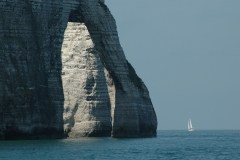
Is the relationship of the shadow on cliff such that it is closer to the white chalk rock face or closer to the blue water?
the blue water

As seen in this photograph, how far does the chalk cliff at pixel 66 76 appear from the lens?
100 m

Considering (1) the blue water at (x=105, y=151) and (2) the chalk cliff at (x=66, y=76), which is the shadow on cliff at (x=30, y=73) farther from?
(1) the blue water at (x=105, y=151)

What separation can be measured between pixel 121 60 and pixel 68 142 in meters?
15.0

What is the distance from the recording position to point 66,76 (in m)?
114

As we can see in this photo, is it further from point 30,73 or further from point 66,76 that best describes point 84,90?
point 30,73

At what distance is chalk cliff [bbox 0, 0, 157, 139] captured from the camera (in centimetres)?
10006

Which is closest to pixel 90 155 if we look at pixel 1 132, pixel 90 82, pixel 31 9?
pixel 1 132

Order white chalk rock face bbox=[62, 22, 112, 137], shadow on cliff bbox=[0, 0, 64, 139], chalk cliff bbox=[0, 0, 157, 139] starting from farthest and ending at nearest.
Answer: white chalk rock face bbox=[62, 22, 112, 137] < chalk cliff bbox=[0, 0, 157, 139] < shadow on cliff bbox=[0, 0, 64, 139]

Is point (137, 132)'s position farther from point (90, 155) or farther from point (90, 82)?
point (90, 155)

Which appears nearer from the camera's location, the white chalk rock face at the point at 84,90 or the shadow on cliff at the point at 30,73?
the shadow on cliff at the point at 30,73

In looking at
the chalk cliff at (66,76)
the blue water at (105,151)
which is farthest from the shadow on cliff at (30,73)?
the blue water at (105,151)

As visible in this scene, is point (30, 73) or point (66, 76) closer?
point (30, 73)

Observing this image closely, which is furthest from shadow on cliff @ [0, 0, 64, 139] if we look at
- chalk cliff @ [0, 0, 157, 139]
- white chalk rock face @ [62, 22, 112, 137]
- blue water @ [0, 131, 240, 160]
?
white chalk rock face @ [62, 22, 112, 137]

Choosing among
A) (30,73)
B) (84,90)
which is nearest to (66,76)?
(84,90)
